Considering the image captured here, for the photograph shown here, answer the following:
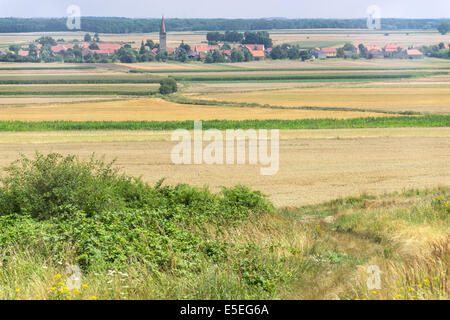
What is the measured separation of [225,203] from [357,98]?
60771 millimetres

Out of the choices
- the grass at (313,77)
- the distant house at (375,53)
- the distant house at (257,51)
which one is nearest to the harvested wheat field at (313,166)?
the grass at (313,77)

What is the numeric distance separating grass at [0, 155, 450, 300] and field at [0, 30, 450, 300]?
33 mm

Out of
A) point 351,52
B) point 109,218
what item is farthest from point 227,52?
point 109,218

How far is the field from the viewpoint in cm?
789

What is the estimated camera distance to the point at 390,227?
12.2 metres

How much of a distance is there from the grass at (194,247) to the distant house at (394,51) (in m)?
128

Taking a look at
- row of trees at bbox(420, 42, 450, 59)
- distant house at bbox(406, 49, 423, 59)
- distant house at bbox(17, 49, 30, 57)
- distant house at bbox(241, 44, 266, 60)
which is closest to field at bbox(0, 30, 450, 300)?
distant house at bbox(17, 49, 30, 57)

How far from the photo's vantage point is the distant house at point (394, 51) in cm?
13575

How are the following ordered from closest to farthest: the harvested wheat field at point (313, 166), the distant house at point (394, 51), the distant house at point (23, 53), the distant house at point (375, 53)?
the harvested wheat field at point (313, 166)
the distant house at point (23, 53)
the distant house at point (394, 51)
the distant house at point (375, 53)

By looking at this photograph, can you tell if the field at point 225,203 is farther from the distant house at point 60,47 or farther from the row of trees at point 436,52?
the distant house at point 60,47

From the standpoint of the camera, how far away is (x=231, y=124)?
46.8 meters

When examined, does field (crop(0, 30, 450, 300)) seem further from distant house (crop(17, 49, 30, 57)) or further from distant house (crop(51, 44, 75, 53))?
distant house (crop(51, 44, 75, 53))
